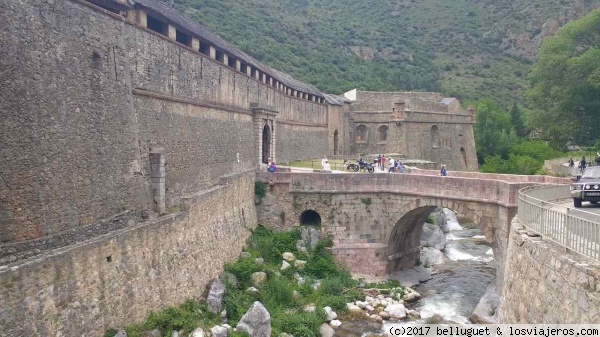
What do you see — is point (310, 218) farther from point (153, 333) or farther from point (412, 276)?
point (153, 333)

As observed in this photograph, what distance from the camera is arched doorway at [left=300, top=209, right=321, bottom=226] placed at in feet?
85.1

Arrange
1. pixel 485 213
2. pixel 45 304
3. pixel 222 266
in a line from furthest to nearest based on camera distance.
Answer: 1. pixel 485 213
2. pixel 222 266
3. pixel 45 304

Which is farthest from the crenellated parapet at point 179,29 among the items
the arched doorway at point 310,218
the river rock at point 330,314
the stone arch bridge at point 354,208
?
the river rock at point 330,314

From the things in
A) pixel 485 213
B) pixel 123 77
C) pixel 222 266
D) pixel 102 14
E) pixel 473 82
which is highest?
pixel 473 82

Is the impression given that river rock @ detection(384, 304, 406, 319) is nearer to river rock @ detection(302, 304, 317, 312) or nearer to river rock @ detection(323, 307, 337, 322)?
river rock @ detection(323, 307, 337, 322)

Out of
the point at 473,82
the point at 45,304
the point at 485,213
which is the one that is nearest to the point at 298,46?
the point at 473,82

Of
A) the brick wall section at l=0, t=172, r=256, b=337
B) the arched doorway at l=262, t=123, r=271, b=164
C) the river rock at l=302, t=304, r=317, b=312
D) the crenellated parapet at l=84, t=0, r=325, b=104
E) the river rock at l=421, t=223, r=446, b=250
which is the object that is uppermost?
the crenellated parapet at l=84, t=0, r=325, b=104

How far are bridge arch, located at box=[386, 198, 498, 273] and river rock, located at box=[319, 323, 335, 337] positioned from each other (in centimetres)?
761

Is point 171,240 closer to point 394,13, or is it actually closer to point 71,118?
point 71,118

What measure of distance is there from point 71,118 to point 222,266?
25.5ft

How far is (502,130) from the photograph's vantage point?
59.8 meters

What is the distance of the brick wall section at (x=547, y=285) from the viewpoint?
7.27 meters

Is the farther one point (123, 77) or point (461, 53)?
point (461, 53)

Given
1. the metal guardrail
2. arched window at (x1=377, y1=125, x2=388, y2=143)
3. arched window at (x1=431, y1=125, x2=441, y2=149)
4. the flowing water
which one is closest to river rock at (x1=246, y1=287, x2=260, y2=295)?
the flowing water
